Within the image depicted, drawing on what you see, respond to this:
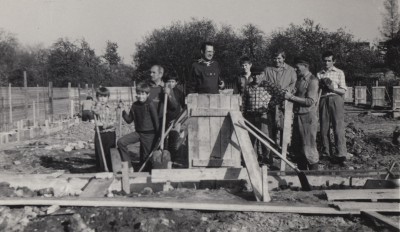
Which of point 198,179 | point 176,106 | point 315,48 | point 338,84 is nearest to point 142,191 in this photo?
point 198,179

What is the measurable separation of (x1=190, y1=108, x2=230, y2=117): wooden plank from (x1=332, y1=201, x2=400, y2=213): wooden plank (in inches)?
90.3

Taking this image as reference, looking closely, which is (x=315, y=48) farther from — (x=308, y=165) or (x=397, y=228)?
(x=397, y=228)

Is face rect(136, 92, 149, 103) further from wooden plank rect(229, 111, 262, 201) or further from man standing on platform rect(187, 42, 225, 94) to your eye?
wooden plank rect(229, 111, 262, 201)

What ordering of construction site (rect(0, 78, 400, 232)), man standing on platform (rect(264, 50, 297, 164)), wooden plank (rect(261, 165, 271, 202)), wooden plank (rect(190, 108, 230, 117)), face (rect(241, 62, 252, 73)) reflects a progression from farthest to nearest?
1. face (rect(241, 62, 252, 73))
2. man standing on platform (rect(264, 50, 297, 164))
3. wooden plank (rect(190, 108, 230, 117))
4. wooden plank (rect(261, 165, 271, 202))
5. construction site (rect(0, 78, 400, 232))

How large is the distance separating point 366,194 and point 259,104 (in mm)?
2976

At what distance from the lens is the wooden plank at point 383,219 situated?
13.1 ft

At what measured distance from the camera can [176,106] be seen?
23.6ft

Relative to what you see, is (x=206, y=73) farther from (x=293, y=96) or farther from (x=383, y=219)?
(x=383, y=219)

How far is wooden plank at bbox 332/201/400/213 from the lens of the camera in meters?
4.51

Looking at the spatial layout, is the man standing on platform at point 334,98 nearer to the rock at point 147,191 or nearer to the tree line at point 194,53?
the rock at point 147,191

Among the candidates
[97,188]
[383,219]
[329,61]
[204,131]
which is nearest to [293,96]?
[204,131]

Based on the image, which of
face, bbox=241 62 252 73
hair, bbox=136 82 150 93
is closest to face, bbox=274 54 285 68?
face, bbox=241 62 252 73

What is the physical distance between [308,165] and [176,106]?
2.35m

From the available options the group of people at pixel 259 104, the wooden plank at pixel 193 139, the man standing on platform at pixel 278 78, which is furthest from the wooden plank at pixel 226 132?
the man standing on platform at pixel 278 78
